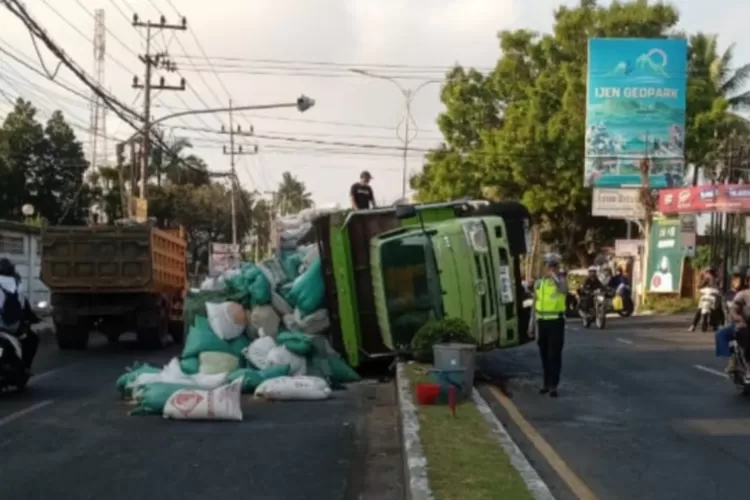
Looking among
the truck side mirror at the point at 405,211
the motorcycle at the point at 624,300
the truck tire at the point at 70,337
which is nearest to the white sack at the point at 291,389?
the truck side mirror at the point at 405,211

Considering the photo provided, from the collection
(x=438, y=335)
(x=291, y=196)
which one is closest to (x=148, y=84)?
(x=438, y=335)

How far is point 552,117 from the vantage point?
5306 cm

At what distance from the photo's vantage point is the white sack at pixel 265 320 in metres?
16.7

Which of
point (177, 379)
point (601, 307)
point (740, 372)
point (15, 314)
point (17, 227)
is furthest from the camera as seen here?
point (17, 227)

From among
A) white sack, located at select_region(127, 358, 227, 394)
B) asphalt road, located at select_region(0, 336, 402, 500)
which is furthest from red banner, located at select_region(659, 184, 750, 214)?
white sack, located at select_region(127, 358, 227, 394)

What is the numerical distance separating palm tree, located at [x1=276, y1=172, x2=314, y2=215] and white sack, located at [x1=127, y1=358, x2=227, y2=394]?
99.7 m

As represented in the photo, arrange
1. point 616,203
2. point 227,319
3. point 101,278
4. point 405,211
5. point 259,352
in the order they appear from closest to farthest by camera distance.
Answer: point 259,352 → point 227,319 → point 405,211 → point 101,278 → point 616,203

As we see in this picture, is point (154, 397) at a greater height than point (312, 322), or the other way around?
point (312, 322)

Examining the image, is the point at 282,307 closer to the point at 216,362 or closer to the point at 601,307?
the point at 216,362

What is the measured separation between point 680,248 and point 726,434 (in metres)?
31.5

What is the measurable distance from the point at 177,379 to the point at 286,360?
1.88 meters

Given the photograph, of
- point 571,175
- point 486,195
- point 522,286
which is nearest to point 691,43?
point 571,175

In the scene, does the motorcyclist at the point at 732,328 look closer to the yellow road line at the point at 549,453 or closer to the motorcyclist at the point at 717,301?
the yellow road line at the point at 549,453

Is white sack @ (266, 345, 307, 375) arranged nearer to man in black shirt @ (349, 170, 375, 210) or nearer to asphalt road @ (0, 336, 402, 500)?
asphalt road @ (0, 336, 402, 500)
